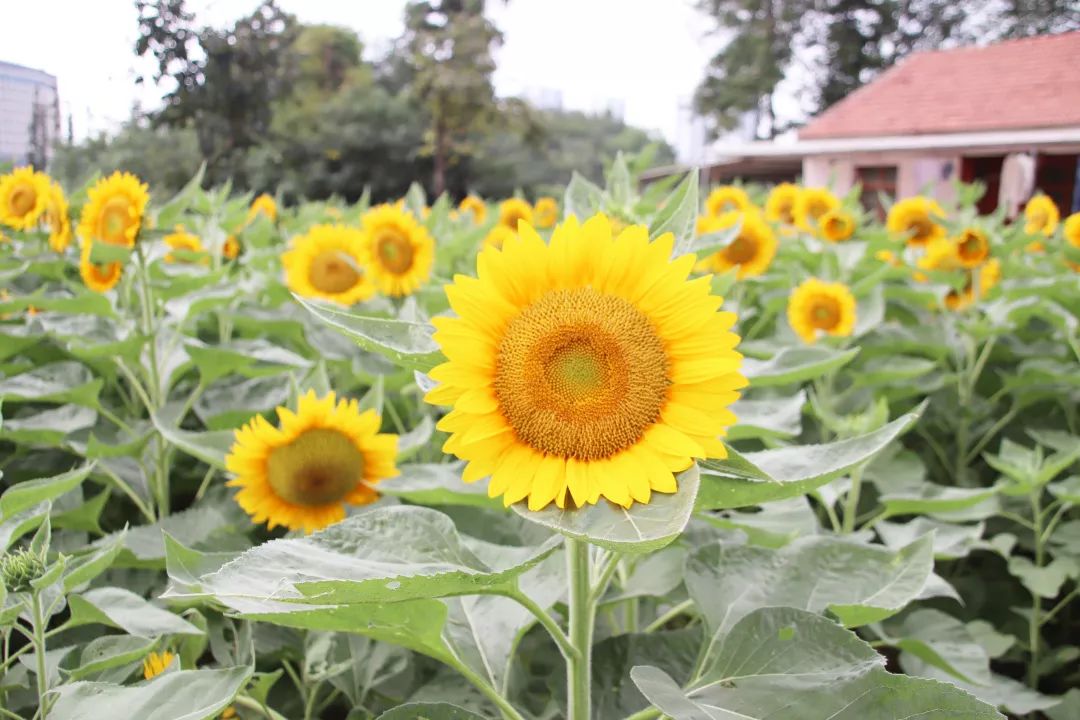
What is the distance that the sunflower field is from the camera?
0.82 metres

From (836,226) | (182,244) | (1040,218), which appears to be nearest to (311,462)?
(182,244)

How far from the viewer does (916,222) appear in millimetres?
3457

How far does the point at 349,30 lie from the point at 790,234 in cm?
1602

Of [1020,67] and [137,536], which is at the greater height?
[1020,67]

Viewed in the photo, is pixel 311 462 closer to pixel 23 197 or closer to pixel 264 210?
pixel 23 197

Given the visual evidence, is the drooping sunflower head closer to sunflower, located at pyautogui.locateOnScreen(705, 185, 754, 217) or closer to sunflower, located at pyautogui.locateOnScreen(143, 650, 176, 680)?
sunflower, located at pyautogui.locateOnScreen(705, 185, 754, 217)

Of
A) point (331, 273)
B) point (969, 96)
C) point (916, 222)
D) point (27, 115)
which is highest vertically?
point (969, 96)

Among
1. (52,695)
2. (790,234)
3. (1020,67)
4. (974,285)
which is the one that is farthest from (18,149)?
(1020,67)

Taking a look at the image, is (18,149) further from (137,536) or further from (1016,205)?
(1016,205)

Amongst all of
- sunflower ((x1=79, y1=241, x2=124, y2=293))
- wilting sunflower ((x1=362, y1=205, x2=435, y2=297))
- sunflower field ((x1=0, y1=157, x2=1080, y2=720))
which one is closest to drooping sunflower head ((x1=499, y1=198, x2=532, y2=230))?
sunflower field ((x1=0, y1=157, x2=1080, y2=720))

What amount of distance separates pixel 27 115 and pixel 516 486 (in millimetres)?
1700

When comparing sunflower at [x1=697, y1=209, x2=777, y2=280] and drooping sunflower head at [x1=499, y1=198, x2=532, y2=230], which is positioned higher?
drooping sunflower head at [x1=499, y1=198, x2=532, y2=230]

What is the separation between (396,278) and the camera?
8.31 feet

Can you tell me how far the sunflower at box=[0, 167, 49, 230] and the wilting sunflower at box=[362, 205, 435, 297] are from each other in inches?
31.6
